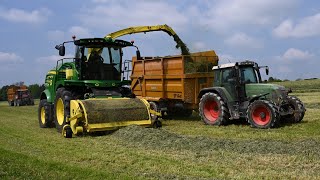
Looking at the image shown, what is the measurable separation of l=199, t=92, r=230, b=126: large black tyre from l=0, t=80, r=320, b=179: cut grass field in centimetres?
154

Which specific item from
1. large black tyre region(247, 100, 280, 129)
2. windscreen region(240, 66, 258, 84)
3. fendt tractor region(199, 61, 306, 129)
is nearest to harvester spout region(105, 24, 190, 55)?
fendt tractor region(199, 61, 306, 129)

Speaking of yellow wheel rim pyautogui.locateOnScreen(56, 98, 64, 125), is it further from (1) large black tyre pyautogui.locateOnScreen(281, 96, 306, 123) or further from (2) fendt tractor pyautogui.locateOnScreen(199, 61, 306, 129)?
(1) large black tyre pyautogui.locateOnScreen(281, 96, 306, 123)

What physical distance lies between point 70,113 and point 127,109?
161cm

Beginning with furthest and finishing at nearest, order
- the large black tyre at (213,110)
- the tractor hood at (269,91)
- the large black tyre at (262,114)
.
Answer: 1. the large black tyre at (213,110)
2. the tractor hood at (269,91)
3. the large black tyre at (262,114)

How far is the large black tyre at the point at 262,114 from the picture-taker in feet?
36.6

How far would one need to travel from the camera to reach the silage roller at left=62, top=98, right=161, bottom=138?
10.7 m

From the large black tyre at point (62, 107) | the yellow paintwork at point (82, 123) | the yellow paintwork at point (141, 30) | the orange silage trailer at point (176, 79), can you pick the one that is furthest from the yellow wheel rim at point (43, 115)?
the yellow paintwork at point (141, 30)

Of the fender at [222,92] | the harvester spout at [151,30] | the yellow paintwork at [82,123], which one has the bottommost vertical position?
the yellow paintwork at [82,123]

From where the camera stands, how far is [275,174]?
6031 millimetres

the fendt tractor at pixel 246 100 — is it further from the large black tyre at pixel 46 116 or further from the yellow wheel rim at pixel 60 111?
the large black tyre at pixel 46 116

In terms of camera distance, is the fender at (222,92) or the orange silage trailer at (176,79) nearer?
the fender at (222,92)

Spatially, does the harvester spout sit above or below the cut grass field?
above

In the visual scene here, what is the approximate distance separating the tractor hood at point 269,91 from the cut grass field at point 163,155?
122 cm

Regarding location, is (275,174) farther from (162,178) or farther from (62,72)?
(62,72)
